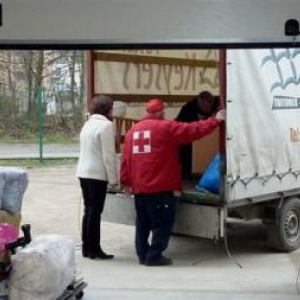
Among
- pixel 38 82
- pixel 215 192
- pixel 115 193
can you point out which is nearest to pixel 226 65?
pixel 215 192

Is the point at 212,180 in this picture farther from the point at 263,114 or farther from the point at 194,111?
the point at 194,111

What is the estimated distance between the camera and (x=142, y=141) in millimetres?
7543

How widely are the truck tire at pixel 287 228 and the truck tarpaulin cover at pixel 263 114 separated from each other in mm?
255

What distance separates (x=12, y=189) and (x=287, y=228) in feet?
11.3

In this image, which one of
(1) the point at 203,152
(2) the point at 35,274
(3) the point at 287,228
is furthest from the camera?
(1) the point at 203,152

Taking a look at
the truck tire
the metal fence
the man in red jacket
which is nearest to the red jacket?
the man in red jacket

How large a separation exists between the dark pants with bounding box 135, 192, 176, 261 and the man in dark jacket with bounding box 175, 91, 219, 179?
166 centimetres

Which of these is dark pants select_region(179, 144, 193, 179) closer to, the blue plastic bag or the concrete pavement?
the concrete pavement

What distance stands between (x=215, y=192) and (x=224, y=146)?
552mm

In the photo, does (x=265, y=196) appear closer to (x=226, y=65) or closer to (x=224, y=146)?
(x=224, y=146)

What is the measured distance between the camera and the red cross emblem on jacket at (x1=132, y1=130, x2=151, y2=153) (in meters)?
7.51

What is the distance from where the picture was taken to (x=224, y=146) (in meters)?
7.51

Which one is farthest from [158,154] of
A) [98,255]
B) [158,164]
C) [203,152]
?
[203,152]

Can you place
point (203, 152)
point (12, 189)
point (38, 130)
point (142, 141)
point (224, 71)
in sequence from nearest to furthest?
point (12, 189) → point (224, 71) → point (142, 141) → point (203, 152) → point (38, 130)
